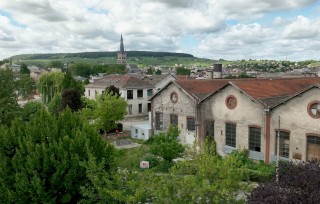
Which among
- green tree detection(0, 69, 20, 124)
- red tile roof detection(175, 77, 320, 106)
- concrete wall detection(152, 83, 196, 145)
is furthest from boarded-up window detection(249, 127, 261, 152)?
green tree detection(0, 69, 20, 124)

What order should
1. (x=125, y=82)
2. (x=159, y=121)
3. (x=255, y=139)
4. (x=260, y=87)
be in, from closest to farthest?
(x=255, y=139)
(x=260, y=87)
(x=159, y=121)
(x=125, y=82)

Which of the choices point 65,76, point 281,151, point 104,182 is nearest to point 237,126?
point 281,151

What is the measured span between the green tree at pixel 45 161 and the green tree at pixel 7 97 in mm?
21368

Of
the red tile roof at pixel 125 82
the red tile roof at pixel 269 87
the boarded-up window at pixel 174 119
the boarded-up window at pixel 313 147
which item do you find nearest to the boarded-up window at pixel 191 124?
the boarded-up window at pixel 174 119

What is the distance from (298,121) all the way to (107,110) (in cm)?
2335

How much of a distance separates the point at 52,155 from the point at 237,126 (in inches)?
812

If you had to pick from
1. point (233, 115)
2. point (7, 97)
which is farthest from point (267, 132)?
point (7, 97)

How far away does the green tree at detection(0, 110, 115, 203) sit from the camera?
→ 16875 mm

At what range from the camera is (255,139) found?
31797 millimetres

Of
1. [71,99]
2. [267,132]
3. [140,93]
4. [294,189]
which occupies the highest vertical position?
[140,93]

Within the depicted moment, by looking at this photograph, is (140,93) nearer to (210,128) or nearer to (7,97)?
(7,97)

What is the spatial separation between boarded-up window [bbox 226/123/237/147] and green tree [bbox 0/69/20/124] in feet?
76.9

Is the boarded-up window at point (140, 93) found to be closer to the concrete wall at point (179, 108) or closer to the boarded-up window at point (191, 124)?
the concrete wall at point (179, 108)

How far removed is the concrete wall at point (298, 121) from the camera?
91.0ft
